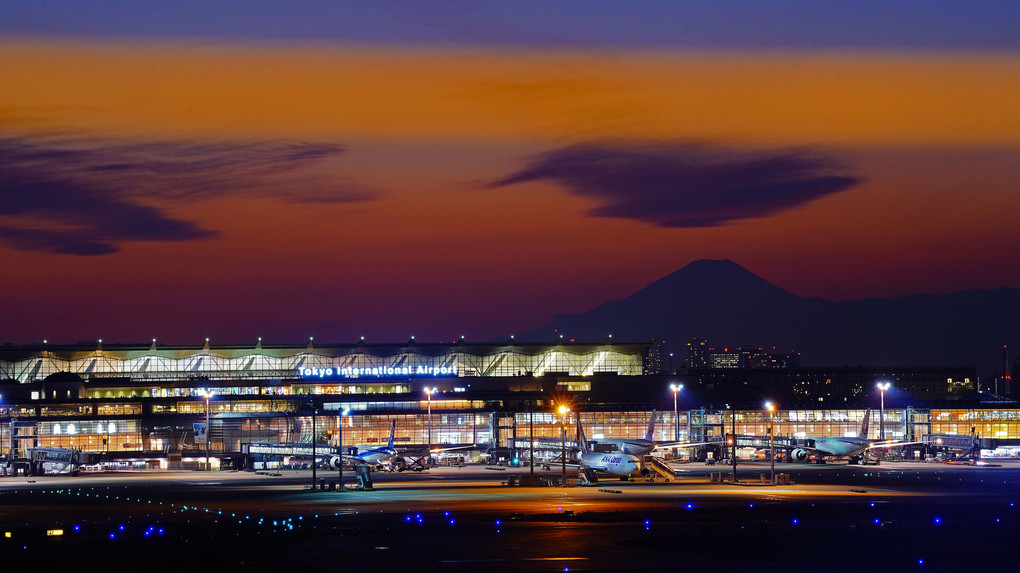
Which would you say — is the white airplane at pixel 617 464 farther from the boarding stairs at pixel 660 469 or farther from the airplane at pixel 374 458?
the airplane at pixel 374 458

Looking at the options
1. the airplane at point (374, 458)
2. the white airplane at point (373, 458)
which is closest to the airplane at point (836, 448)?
the airplane at point (374, 458)

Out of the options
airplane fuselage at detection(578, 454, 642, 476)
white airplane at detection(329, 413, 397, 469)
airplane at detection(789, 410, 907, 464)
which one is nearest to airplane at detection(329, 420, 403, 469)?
white airplane at detection(329, 413, 397, 469)

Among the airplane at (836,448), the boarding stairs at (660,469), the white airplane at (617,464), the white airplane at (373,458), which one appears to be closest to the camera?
the boarding stairs at (660,469)

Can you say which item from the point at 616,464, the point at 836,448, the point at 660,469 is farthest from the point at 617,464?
the point at 836,448

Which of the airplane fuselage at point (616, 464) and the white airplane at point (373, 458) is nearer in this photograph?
the airplane fuselage at point (616, 464)

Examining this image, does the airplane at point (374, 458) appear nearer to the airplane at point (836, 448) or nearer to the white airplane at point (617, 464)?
the white airplane at point (617, 464)

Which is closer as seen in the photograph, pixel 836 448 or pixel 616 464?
pixel 616 464

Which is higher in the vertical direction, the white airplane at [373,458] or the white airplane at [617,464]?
the white airplane at [617,464]

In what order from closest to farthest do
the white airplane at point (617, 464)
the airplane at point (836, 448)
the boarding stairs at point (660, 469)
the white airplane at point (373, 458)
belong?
1. the boarding stairs at point (660, 469)
2. the white airplane at point (617, 464)
3. the white airplane at point (373, 458)
4. the airplane at point (836, 448)

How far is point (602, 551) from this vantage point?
55.8 m

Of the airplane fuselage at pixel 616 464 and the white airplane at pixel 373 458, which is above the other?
the airplane fuselage at pixel 616 464

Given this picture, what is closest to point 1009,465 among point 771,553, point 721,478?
point 721,478

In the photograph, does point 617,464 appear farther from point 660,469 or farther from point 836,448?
point 836,448

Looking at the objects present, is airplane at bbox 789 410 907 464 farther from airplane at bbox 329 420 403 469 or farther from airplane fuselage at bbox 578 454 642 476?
airplane at bbox 329 420 403 469
